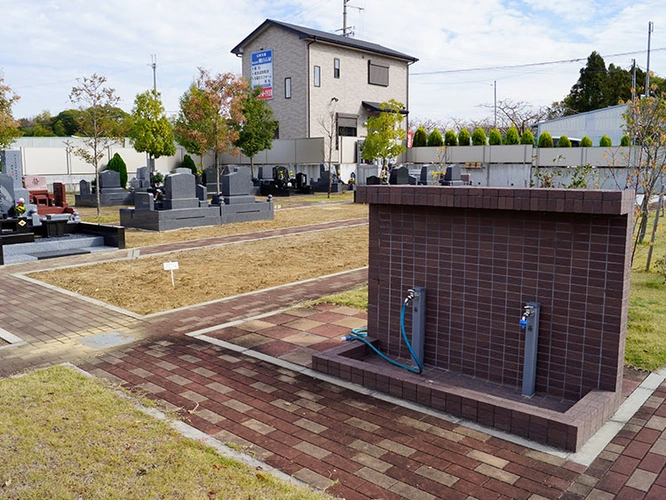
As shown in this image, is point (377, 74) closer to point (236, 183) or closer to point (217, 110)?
point (217, 110)

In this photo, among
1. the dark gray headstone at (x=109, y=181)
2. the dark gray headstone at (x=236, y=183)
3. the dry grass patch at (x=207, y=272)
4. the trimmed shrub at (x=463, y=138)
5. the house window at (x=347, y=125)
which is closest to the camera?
the dry grass patch at (x=207, y=272)

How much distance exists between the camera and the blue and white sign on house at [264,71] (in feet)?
148

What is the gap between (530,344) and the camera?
18.5 ft

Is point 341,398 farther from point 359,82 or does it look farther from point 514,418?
point 359,82

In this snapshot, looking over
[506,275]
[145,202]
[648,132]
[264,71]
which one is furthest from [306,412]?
[264,71]

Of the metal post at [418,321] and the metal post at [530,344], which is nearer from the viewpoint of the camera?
the metal post at [530,344]

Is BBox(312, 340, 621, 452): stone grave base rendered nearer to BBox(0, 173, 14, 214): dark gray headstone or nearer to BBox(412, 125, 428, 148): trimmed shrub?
BBox(0, 173, 14, 214): dark gray headstone

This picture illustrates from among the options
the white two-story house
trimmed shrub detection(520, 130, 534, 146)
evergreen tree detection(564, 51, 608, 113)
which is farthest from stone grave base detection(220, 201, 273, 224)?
evergreen tree detection(564, 51, 608, 113)

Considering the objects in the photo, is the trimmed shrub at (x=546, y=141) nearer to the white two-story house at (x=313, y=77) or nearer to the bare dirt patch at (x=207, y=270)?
the white two-story house at (x=313, y=77)

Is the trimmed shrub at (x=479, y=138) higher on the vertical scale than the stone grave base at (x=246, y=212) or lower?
higher

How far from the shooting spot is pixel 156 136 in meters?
39.9

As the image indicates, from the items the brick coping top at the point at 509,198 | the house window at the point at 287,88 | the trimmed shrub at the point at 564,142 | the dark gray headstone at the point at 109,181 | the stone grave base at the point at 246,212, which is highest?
the house window at the point at 287,88

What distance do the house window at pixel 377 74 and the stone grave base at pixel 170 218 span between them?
30599 mm

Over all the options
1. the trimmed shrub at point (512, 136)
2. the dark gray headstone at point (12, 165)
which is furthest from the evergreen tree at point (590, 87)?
the dark gray headstone at point (12, 165)
